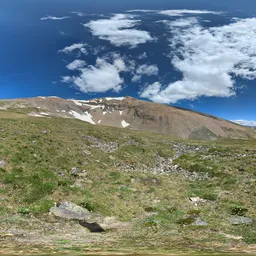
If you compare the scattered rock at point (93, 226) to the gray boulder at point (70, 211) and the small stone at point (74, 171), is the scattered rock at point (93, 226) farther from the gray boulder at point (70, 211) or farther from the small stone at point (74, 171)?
the small stone at point (74, 171)

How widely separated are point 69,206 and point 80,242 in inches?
349

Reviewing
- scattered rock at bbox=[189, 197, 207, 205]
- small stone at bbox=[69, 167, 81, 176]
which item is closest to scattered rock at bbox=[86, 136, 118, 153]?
small stone at bbox=[69, 167, 81, 176]

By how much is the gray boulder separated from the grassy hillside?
750 millimetres

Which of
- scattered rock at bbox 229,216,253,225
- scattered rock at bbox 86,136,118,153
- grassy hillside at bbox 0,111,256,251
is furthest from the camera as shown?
scattered rock at bbox 86,136,118,153

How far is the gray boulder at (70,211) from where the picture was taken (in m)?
24.5

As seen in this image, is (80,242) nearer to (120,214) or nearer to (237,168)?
(120,214)

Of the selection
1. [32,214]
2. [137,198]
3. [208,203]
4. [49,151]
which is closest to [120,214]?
[137,198]

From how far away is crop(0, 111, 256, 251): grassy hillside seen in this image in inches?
773

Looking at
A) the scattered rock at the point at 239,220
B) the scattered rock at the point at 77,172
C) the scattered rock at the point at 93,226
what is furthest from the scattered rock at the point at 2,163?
the scattered rock at the point at 239,220

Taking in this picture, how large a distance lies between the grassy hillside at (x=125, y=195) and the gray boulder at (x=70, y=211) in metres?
0.75

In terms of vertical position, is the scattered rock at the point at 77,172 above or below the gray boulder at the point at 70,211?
above

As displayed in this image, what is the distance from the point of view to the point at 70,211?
25328 millimetres

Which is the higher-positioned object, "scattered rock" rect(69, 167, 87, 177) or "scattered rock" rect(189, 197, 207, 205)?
"scattered rock" rect(69, 167, 87, 177)

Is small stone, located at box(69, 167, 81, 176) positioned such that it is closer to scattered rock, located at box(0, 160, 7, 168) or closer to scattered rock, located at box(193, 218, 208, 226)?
scattered rock, located at box(0, 160, 7, 168)
